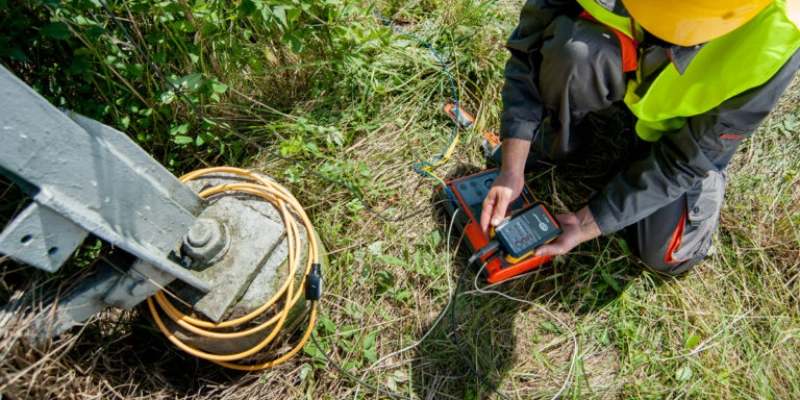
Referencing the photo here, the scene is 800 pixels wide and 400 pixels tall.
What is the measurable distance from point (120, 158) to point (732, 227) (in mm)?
2463

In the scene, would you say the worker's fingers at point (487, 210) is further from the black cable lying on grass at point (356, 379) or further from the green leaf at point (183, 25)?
the green leaf at point (183, 25)

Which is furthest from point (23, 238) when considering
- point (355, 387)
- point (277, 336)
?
point (355, 387)

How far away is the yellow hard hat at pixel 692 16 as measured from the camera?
3.83 feet

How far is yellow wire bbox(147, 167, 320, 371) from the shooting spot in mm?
1507

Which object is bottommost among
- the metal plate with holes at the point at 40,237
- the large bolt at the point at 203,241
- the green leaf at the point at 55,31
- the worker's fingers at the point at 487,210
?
the worker's fingers at the point at 487,210

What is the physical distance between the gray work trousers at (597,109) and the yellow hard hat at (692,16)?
0.26m

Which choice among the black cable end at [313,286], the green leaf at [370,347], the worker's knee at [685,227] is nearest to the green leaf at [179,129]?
the black cable end at [313,286]

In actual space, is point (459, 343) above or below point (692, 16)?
below

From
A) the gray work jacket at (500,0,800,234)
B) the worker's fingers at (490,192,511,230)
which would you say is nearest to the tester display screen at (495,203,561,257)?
the worker's fingers at (490,192,511,230)

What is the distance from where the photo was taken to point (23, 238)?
0.94 meters

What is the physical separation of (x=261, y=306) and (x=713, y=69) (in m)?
1.65

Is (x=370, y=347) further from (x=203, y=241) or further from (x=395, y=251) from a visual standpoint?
(x=203, y=241)

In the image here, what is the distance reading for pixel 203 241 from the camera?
145 centimetres

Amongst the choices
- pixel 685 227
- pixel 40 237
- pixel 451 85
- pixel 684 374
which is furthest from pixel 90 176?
pixel 684 374
